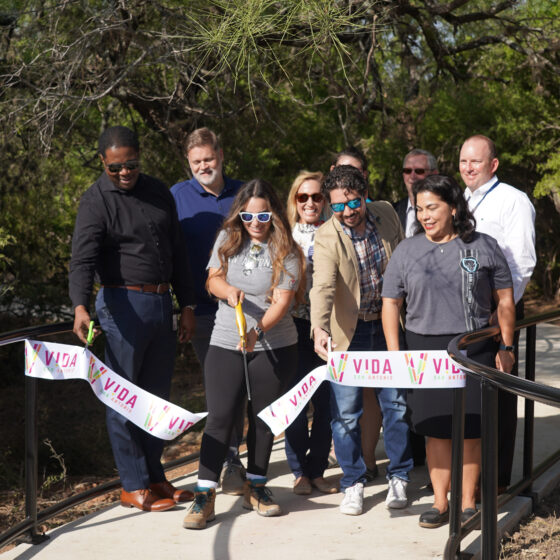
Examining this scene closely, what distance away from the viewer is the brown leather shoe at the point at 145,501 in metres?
4.18

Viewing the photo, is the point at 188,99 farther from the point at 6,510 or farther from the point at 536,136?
the point at 536,136

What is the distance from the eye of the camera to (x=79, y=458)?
7656mm

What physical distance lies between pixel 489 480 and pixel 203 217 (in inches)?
95.0

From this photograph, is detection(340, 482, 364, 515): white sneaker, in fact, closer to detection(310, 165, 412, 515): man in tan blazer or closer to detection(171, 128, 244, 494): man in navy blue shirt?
detection(310, 165, 412, 515): man in tan blazer

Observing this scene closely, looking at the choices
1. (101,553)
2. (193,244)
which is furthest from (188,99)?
(101,553)

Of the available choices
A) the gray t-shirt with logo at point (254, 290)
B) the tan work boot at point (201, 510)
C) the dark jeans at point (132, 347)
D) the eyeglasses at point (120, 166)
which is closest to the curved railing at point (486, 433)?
the gray t-shirt with logo at point (254, 290)

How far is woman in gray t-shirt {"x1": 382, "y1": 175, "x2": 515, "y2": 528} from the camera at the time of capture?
12.6ft

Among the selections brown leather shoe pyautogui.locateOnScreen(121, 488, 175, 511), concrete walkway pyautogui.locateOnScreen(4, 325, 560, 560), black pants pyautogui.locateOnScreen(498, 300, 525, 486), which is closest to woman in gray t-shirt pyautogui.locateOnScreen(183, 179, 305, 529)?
concrete walkway pyautogui.locateOnScreen(4, 325, 560, 560)

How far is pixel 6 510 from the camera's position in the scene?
6078 mm

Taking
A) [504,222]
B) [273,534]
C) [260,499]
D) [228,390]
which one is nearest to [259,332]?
[228,390]

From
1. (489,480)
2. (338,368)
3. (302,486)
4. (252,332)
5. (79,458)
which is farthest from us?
(79,458)

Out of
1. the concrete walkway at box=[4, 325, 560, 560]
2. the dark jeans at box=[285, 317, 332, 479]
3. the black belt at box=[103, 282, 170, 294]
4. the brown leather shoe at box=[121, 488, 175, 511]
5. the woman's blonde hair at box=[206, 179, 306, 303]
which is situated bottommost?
the concrete walkway at box=[4, 325, 560, 560]

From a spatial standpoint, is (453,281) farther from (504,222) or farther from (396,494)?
(396,494)

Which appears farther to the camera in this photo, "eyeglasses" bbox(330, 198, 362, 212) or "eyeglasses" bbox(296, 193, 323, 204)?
"eyeglasses" bbox(296, 193, 323, 204)
